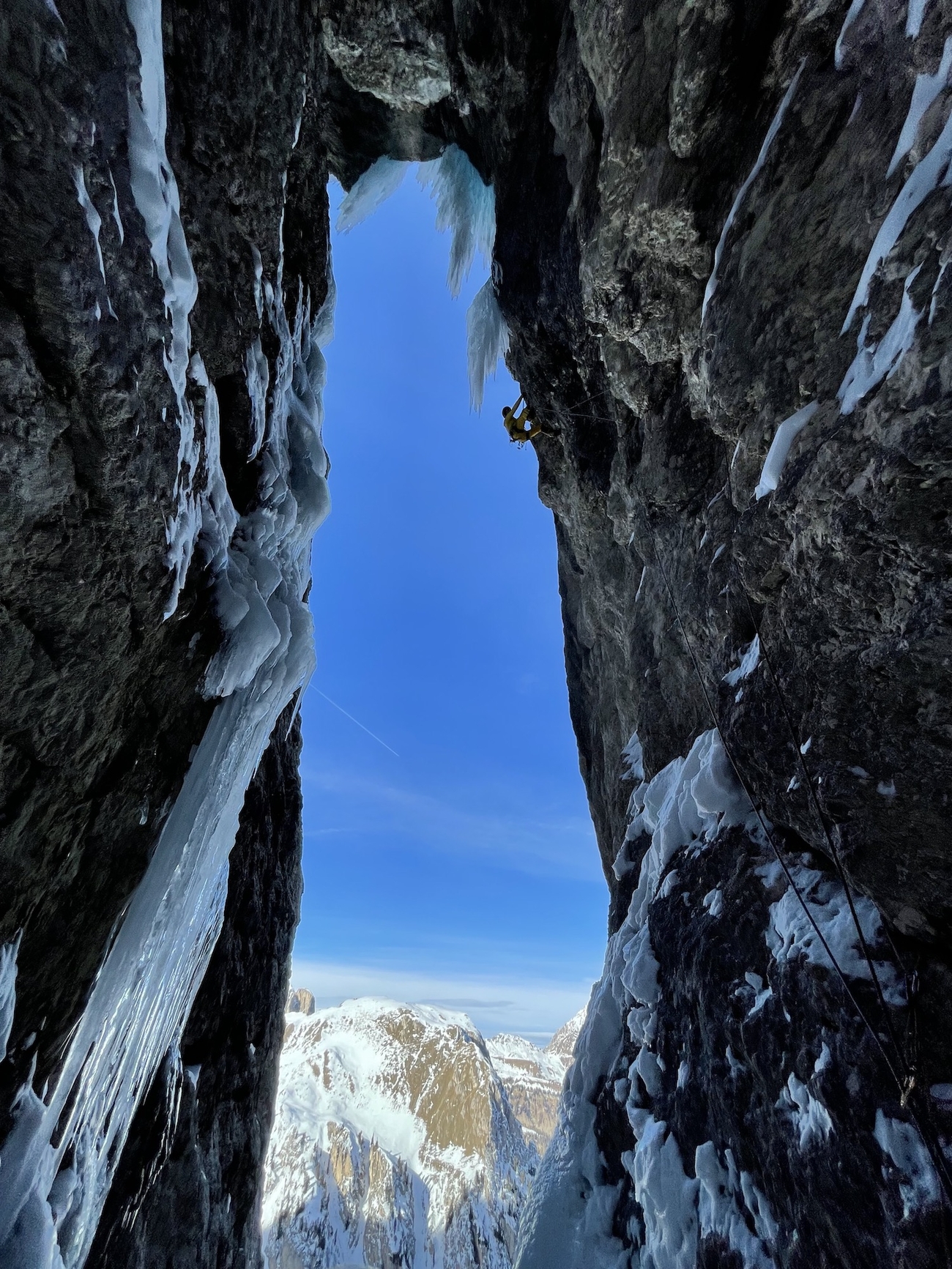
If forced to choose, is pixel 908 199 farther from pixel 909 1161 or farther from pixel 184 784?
pixel 184 784

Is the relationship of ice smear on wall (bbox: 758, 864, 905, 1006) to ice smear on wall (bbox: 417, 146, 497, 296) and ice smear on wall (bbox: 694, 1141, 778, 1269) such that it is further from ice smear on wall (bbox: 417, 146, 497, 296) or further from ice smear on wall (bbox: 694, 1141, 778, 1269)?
ice smear on wall (bbox: 417, 146, 497, 296)

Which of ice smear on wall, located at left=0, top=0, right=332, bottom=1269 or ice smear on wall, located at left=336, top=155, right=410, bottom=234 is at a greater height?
ice smear on wall, located at left=336, top=155, right=410, bottom=234

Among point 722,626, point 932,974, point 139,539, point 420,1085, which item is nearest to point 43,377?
point 139,539

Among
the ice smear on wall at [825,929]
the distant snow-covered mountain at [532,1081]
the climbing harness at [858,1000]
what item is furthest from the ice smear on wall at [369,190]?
the distant snow-covered mountain at [532,1081]

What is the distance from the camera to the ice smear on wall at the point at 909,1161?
7.31 feet

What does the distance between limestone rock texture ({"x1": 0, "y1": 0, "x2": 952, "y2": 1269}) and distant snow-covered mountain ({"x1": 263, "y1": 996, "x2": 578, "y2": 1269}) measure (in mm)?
17809

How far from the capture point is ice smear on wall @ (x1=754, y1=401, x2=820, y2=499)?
118 inches

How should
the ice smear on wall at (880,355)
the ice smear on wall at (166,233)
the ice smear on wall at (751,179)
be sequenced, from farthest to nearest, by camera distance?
1. the ice smear on wall at (751,179)
2. the ice smear on wall at (166,233)
3. the ice smear on wall at (880,355)

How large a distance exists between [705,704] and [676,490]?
186 centimetres

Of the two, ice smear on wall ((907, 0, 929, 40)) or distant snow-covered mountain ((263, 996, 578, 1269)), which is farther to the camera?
distant snow-covered mountain ((263, 996, 578, 1269))

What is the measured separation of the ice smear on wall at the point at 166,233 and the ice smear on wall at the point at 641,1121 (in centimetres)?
407

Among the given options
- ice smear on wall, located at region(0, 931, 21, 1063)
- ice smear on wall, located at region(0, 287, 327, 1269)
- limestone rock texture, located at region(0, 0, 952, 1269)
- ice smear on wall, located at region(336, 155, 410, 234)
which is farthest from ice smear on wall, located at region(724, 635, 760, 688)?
ice smear on wall, located at region(336, 155, 410, 234)

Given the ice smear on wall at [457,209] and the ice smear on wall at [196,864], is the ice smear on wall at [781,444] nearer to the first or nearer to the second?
the ice smear on wall at [196,864]

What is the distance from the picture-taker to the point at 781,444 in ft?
10.2
